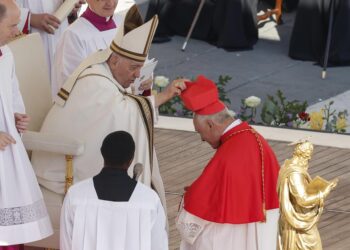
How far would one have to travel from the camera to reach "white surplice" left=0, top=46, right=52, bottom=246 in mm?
5898

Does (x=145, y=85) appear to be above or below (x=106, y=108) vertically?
below

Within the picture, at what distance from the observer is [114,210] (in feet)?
17.1

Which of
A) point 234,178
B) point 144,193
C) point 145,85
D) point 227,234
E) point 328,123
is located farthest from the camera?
point 328,123

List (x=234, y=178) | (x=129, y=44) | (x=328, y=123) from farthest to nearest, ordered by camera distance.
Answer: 1. (x=328, y=123)
2. (x=129, y=44)
3. (x=234, y=178)

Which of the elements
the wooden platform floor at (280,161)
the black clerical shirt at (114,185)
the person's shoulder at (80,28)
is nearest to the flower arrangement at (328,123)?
the wooden platform floor at (280,161)

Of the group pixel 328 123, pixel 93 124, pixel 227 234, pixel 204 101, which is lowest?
pixel 328 123

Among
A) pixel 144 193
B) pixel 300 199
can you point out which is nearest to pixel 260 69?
pixel 300 199

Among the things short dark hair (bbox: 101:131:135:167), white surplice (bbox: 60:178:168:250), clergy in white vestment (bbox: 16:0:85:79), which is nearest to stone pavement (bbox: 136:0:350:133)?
clergy in white vestment (bbox: 16:0:85:79)

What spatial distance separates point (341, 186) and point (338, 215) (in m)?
0.41

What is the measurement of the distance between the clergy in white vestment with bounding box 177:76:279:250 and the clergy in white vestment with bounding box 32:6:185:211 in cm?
48

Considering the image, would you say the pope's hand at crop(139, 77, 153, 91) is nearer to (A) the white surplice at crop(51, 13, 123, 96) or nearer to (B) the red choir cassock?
(A) the white surplice at crop(51, 13, 123, 96)

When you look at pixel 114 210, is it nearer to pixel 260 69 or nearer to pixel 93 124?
pixel 93 124

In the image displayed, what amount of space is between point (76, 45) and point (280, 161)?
158cm

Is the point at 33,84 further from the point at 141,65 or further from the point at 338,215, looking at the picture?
the point at 338,215
